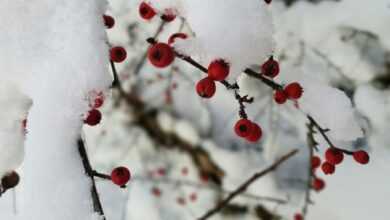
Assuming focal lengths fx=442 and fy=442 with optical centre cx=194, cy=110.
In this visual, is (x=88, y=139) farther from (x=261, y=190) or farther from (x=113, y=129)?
(x=261, y=190)

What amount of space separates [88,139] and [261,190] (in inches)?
57.0

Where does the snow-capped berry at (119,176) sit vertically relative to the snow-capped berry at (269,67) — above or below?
below

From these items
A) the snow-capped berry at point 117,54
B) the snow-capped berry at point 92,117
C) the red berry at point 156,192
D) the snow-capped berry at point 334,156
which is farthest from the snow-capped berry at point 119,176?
the red berry at point 156,192

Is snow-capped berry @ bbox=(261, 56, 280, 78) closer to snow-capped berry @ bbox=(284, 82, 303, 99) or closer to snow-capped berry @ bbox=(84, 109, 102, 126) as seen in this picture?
snow-capped berry @ bbox=(284, 82, 303, 99)

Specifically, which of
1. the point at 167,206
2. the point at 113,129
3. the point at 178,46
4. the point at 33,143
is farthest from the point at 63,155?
the point at 113,129

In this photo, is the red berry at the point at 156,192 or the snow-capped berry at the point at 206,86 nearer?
the snow-capped berry at the point at 206,86

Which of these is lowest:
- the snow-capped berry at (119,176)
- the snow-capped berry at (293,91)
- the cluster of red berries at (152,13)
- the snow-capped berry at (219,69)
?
the snow-capped berry at (119,176)

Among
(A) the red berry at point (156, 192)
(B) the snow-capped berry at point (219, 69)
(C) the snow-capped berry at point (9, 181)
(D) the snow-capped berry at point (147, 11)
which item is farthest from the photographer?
(A) the red berry at point (156, 192)

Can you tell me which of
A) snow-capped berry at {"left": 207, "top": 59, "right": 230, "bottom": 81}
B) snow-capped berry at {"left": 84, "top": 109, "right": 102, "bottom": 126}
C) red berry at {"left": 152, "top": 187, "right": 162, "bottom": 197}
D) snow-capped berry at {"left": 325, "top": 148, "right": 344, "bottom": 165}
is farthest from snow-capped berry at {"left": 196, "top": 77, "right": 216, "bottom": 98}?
red berry at {"left": 152, "top": 187, "right": 162, "bottom": 197}

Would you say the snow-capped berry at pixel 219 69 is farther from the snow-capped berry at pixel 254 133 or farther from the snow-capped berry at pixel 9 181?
the snow-capped berry at pixel 9 181

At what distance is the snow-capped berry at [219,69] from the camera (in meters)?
0.94

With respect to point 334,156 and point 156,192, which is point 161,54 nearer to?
point 334,156

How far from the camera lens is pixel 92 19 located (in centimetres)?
111

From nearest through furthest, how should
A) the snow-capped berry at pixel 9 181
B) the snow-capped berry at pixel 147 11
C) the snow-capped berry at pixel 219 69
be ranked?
the snow-capped berry at pixel 219 69 → the snow-capped berry at pixel 9 181 → the snow-capped berry at pixel 147 11
